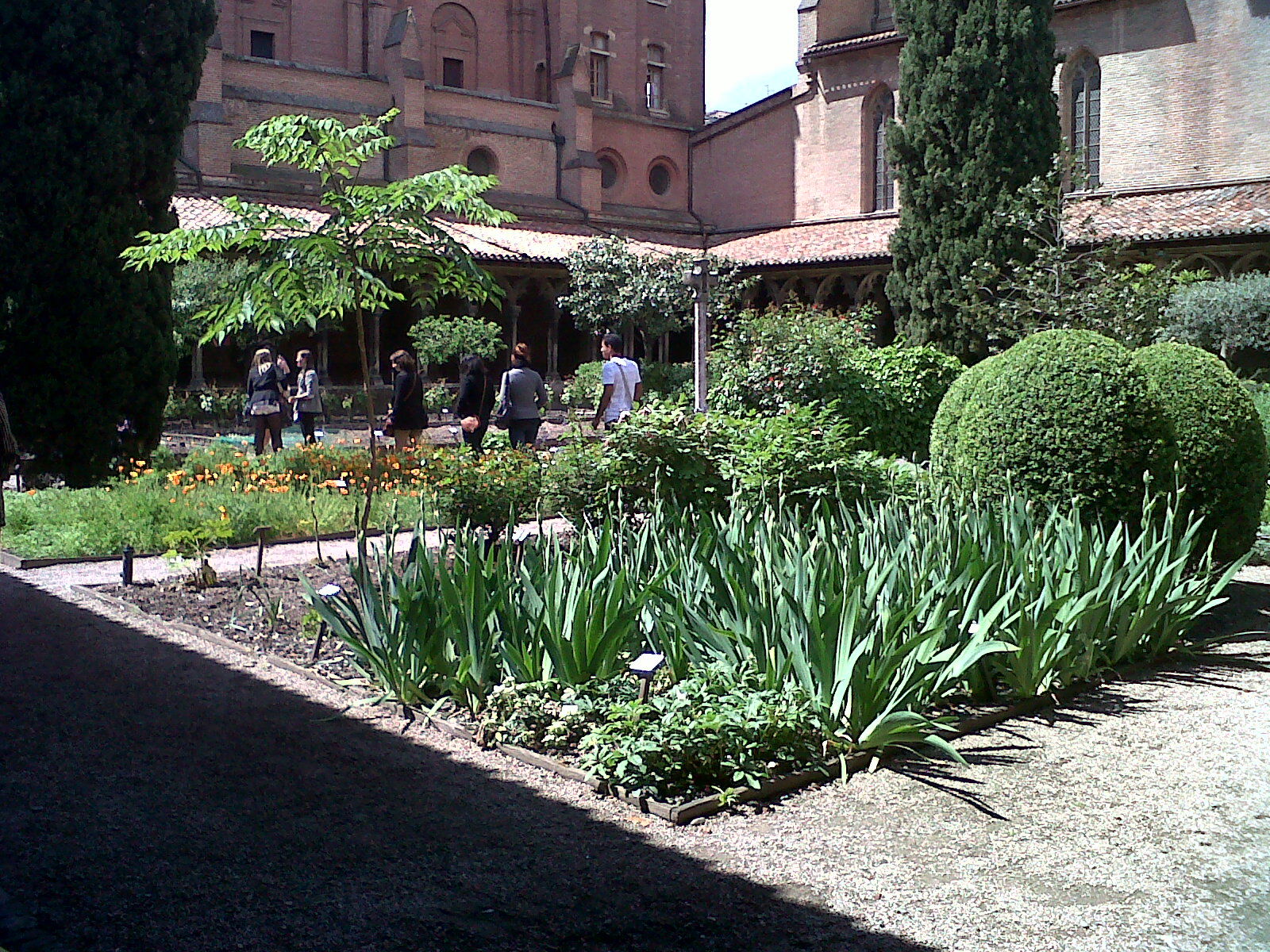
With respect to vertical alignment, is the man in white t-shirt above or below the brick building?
below

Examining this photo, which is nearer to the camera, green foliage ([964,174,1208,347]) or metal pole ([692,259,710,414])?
metal pole ([692,259,710,414])

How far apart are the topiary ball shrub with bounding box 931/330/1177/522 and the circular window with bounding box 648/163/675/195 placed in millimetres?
31486

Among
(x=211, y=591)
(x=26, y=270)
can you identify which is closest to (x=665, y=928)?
(x=211, y=591)

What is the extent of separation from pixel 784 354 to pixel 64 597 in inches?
314

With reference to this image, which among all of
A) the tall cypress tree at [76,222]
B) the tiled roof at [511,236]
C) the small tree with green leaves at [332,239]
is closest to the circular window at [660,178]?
the tiled roof at [511,236]

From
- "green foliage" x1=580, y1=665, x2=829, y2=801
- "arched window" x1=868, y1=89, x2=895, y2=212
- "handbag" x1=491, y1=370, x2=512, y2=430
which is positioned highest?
"arched window" x1=868, y1=89, x2=895, y2=212

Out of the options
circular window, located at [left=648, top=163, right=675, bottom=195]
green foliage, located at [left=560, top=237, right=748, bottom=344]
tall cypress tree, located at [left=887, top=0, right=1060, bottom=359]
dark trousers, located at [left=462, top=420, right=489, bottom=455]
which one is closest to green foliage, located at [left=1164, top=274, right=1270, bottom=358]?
tall cypress tree, located at [left=887, top=0, right=1060, bottom=359]

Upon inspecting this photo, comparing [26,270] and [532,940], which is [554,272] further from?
[532,940]

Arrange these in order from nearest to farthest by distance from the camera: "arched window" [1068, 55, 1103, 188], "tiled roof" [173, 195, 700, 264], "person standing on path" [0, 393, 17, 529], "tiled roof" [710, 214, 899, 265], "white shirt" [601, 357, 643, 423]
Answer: "person standing on path" [0, 393, 17, 529] < "white shirt" [601, 357, 643, 423] < "tiled roof" [173, 195, 700, 264] < "tiled roof" [710, 214, 899, 265] < "arched window" [1068, 55, 1103, 188]

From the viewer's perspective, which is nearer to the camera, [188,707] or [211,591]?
[188,707]

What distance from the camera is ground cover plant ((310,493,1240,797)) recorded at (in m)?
4.41

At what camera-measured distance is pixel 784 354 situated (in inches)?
527

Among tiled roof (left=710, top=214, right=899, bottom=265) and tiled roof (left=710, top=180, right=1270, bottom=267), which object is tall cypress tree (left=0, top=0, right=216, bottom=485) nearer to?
tiled roof (left=710, top=180, right=1270, bottom=267)

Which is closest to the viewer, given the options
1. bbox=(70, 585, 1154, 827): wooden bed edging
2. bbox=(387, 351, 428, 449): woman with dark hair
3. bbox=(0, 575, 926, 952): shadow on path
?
bbox=(0, 575, 926, 952): shadow on path
